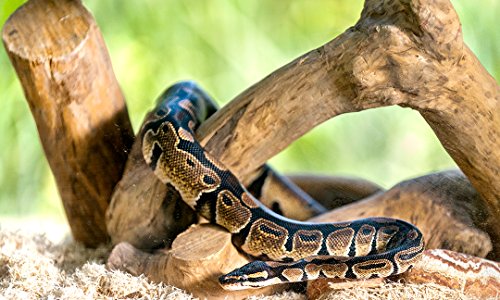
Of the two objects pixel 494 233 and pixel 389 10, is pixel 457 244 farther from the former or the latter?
pixel 389 10

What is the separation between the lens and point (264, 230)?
122 inches

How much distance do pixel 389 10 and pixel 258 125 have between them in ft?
3.11

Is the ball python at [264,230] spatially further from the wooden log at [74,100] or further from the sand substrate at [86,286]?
the wooden log at [74,100]

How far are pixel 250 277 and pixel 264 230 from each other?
362mm

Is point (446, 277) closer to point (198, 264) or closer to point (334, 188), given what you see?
point (198, 264)

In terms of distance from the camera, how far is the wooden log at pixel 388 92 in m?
2.57

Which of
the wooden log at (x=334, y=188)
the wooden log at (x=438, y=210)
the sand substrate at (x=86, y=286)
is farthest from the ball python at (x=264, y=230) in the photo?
the wooden log at (x=334, y=188)

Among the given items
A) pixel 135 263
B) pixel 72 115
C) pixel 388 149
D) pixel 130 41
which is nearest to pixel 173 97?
pixel 72 115

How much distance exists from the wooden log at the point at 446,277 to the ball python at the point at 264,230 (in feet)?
0.20

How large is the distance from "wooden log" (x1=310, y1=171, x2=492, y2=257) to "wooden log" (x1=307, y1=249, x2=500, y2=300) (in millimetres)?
319

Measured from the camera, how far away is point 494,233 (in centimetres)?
327

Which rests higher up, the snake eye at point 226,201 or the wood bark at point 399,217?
the snake eye at point 226,201

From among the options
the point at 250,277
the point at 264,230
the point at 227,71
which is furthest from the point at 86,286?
the point at 227,71

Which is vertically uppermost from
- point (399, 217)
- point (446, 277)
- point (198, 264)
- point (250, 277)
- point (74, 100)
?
point (74, 100)
